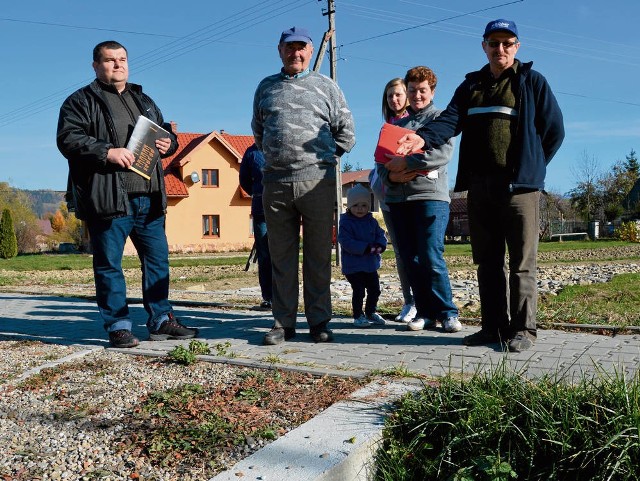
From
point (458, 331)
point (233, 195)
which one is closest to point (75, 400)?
point (458, 331)

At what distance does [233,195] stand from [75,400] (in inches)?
1560

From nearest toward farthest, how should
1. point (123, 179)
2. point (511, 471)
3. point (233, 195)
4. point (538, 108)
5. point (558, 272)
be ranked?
point (511, 471)
point (538, 108)
point (123, 179)
point (558, 272)
point (233, 195)

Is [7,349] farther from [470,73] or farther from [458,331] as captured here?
[470,73]

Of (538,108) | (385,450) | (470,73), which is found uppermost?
(470,73)

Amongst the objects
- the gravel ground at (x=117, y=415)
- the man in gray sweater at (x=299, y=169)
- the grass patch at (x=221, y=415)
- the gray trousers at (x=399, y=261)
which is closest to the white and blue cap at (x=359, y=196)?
the gray trousers at (x=399, y=261)

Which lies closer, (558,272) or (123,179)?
(123,179)

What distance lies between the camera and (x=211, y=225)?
42.5 metres

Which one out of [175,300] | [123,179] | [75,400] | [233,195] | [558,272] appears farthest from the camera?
[233,195]

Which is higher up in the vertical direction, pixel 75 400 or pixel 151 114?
pixel 151 114

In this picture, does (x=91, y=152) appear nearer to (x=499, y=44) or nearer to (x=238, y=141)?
(x=499, y=44)

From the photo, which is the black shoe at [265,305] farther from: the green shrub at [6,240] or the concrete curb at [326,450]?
the green shrub at [6,240]

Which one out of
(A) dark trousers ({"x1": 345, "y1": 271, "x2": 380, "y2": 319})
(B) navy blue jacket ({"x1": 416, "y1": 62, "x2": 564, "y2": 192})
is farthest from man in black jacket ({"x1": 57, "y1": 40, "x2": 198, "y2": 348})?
(B) navy blue jacket ({"x1": 416, "y1": 62, "x2": 564, "y2": 192})

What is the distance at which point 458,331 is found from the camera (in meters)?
5.36

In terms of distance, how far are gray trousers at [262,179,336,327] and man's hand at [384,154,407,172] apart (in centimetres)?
48
